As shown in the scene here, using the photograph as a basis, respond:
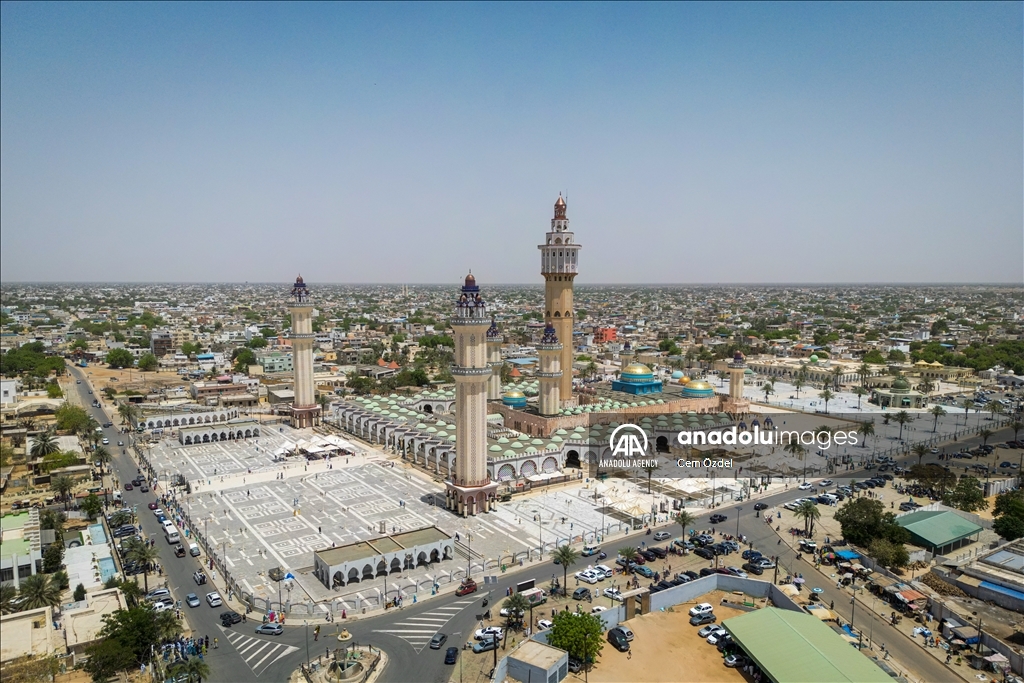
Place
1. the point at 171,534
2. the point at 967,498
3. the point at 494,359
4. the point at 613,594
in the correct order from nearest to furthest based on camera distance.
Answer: the point at 613,594 < the point at 171,534 < the point at 967,498 < the point at 494,359

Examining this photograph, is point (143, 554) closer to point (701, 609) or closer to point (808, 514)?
point (701, 609)

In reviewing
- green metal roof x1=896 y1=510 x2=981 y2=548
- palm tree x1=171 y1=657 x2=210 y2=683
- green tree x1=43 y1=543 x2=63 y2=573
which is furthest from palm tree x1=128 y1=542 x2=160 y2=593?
green metal roof x1=896 y1=510 x2=981 y2=548

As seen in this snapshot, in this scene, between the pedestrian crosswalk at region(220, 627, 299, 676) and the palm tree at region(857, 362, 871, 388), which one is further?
the palm tree at region(857, 362, 871, 388)

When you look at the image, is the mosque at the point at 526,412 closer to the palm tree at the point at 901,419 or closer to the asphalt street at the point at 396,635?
the asphalt street at the point at 396,635

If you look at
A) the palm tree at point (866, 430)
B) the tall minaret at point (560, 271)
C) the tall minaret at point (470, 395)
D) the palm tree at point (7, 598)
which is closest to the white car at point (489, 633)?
the tall minaret at point (470, 395)

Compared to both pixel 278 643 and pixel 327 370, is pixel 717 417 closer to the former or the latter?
pixel 278 643

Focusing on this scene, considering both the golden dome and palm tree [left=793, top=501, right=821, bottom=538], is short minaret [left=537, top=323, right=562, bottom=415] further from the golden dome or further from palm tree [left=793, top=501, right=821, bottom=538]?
palm tree [left=793, top=501, right=821, bottom=538]

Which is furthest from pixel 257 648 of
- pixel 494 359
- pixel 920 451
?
pixel 920 451
